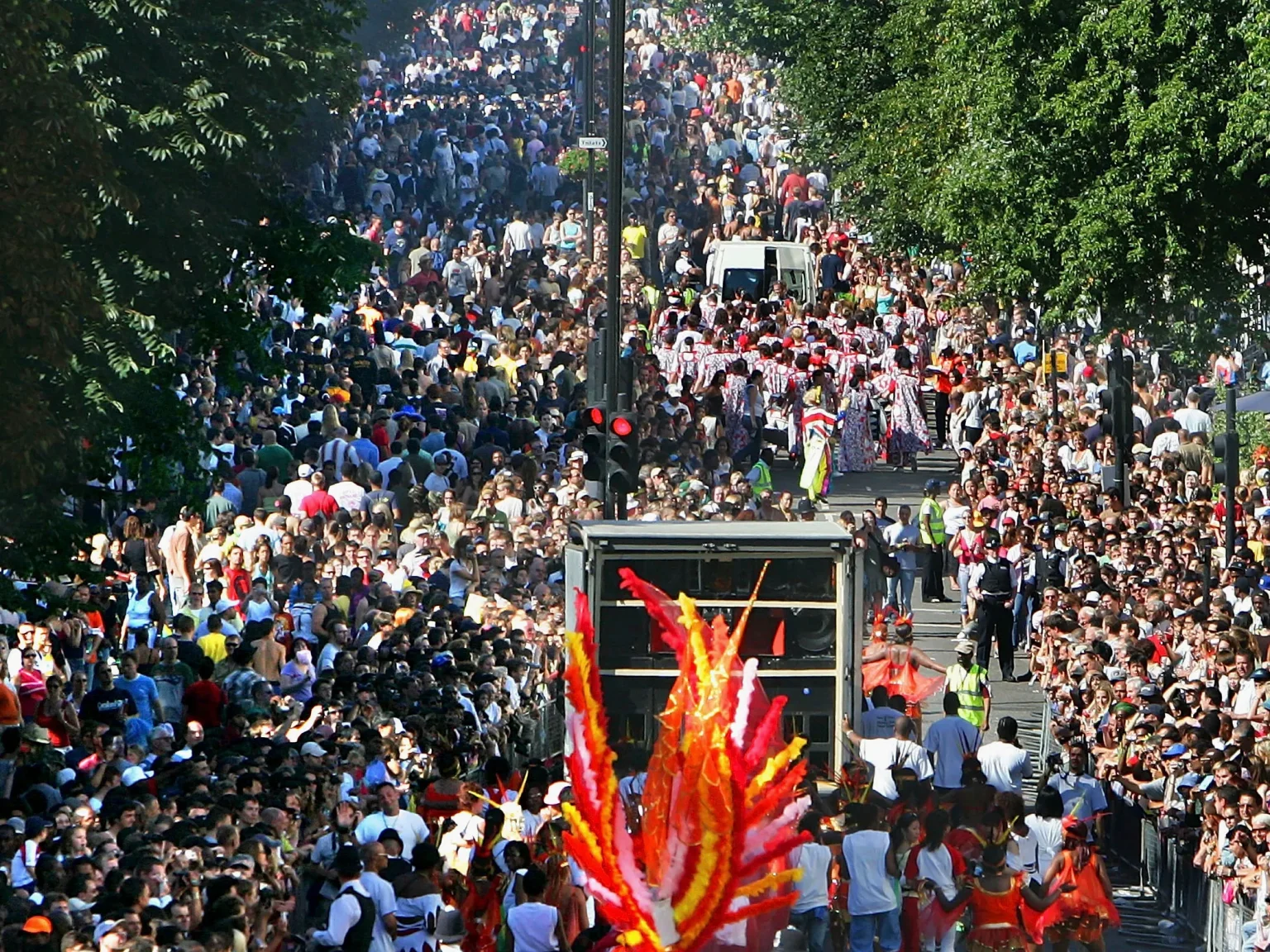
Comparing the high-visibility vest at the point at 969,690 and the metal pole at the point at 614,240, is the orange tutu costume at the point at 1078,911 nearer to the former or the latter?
the high-visibility vest at the point at 969,690

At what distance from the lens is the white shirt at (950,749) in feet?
71.5

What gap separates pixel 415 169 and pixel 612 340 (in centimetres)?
2817

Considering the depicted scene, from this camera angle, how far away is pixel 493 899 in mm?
17734

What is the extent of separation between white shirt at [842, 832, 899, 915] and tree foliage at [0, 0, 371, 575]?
18.8 ft

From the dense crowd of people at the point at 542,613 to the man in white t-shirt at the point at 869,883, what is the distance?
0.08 ft

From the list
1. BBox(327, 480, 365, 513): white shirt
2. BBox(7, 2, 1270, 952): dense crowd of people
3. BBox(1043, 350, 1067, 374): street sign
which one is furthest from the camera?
BBox(1043, 350, 1067, 374): street sign

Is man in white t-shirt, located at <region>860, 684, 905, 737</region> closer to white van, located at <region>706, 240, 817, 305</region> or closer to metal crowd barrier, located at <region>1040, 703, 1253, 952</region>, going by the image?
metal crowd barrier, located at <region>1040, 703, 1253, 952</region>

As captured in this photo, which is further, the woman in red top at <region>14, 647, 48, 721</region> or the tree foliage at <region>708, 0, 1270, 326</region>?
the tree foliage at <region>708, 0, 1270, 326</region>

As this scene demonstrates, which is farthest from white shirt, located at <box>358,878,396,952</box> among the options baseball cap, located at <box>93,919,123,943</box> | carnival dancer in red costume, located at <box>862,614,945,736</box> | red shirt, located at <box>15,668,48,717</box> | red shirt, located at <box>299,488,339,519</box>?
red shirt, located at <box>299,488,339,519</box>

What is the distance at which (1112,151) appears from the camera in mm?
29891

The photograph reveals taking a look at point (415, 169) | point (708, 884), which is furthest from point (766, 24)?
point (708, 884)

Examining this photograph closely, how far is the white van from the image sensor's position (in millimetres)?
44156

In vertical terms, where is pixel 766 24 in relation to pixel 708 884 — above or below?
above

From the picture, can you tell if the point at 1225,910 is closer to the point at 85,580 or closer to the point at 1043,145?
the point at 85,580
